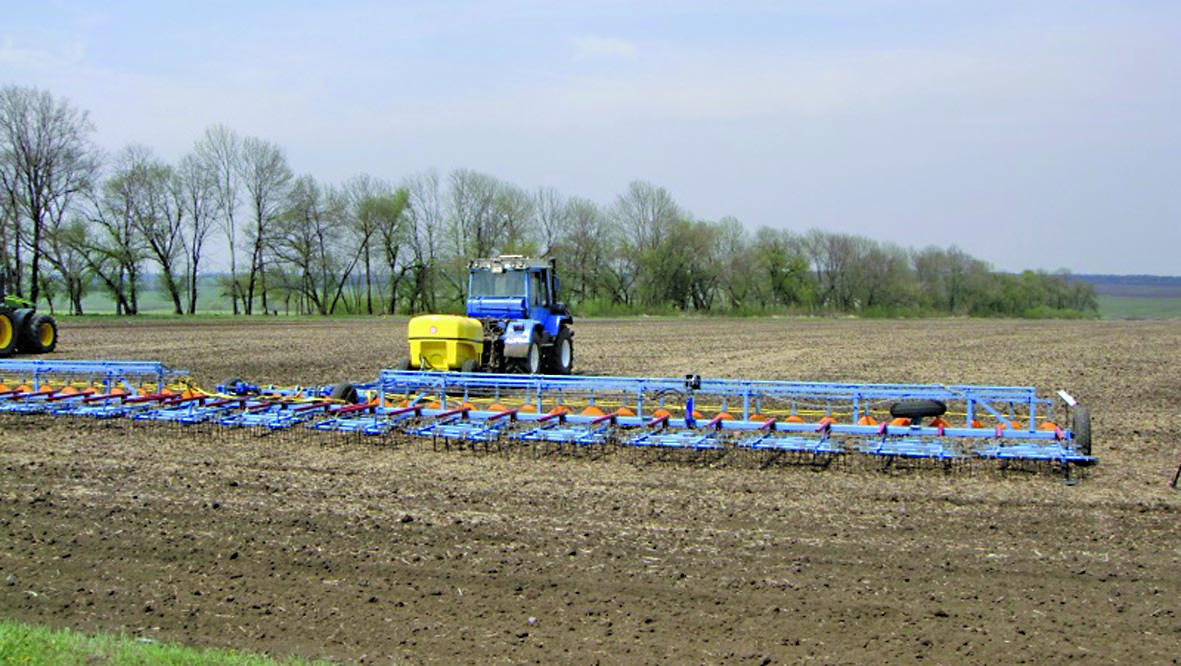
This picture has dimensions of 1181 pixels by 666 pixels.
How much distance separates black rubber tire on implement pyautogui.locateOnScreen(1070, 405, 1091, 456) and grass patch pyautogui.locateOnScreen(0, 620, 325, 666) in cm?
769

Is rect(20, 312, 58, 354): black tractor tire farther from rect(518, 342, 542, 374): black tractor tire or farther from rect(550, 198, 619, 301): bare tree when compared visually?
rect(550, 198, 619, 301): bare tree

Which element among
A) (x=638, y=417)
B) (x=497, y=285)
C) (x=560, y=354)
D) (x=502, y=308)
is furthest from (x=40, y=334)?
(x=638, y=417)

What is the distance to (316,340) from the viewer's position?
3212 centimetres

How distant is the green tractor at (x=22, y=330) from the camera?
22125mm

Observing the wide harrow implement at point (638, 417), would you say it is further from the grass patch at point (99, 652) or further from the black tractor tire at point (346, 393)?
the grass patch at point (99, 652)

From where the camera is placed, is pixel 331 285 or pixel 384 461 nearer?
pixel 384 461

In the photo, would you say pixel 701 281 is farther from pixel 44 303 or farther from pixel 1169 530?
pixel 1169 530

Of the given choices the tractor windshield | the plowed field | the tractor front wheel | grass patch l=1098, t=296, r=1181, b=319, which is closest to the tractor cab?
the tractor windshield

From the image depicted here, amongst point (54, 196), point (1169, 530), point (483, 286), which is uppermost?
point (54, 196)

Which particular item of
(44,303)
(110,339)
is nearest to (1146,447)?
(110,339)

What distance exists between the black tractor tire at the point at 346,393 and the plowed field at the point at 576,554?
5.01ft

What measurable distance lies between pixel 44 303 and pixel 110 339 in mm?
30238

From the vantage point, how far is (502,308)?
1655cm

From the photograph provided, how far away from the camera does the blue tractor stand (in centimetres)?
1533
